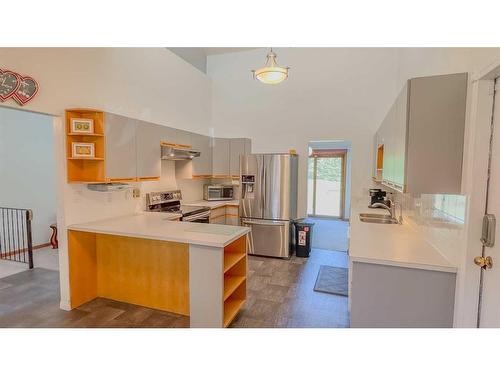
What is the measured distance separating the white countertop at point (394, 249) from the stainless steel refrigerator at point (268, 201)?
183 cm

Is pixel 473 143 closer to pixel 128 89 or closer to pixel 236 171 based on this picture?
pixel 128 89

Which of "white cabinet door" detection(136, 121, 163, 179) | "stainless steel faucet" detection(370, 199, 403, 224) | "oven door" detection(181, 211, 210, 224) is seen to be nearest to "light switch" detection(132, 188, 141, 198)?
"white cabinet door" detection(136, 121, 163, 179)

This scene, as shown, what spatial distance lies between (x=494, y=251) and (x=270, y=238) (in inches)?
133

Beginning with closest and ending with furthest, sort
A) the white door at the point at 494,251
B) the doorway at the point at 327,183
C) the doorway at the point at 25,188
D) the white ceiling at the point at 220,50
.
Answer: the white door at the point at 494,251 < the doorway at the point at 25,188 < the white ceiling at the point at 220,50 < the doorway at the point at 327,183

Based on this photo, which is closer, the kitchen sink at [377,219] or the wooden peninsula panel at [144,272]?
the wooden peninsula panel at [144,272]

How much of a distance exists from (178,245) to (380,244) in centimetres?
188

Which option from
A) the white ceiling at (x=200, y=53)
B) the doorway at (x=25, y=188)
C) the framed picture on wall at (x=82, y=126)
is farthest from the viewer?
the white ceiling at (x=200, y=53)

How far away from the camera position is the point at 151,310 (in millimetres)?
2787

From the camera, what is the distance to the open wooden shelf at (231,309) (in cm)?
236

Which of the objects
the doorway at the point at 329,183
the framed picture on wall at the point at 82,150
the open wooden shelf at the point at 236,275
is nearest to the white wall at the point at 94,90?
the framed picture on wall at the point at 82,150

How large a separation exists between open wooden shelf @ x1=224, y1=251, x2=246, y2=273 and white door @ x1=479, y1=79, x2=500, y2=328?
5.77 ft

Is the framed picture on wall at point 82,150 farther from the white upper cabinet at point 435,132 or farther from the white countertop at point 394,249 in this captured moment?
the white upper cabinet at point 435,132

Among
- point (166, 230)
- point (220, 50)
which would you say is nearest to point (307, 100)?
point (220, 50)

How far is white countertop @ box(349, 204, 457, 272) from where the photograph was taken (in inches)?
69.5
